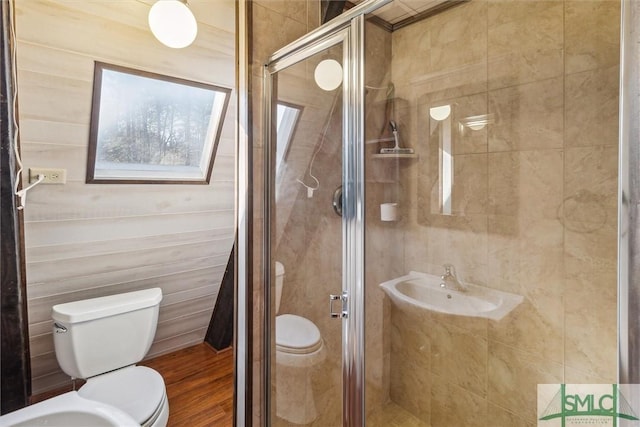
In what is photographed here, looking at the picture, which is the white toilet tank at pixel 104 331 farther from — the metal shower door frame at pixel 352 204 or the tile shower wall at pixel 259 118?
the metal shower door frame at pixel 352 204

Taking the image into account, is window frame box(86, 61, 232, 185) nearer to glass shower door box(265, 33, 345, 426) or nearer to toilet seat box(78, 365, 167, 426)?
glass shower door box(265, 33, 345, 426)

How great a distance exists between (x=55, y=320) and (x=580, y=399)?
2.12m

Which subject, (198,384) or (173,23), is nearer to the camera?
(173,23)

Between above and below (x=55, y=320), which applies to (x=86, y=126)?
above

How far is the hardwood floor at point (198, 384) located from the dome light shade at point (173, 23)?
1.36 metres

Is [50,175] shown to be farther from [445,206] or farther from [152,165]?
[445,206]

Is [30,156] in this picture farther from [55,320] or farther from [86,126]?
[55,320]

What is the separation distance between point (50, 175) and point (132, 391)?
3.01 ft

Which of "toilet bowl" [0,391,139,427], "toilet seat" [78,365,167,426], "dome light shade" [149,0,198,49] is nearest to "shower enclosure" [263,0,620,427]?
"dome light shade" [149,0,198,49]

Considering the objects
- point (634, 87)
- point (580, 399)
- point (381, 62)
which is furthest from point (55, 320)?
point (580, 399)

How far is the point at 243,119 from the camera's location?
1516 millimetres

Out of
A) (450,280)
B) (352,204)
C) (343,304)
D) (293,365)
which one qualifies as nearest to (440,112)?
(352,204)

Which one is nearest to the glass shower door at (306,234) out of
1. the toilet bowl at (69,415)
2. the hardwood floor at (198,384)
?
the hardwood floor at (198,384)

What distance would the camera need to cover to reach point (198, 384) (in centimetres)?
147
